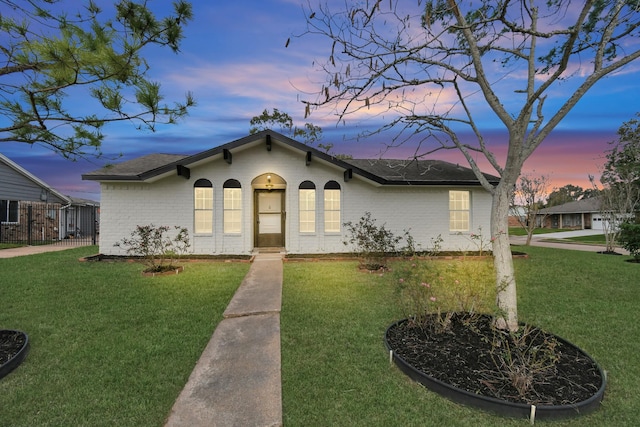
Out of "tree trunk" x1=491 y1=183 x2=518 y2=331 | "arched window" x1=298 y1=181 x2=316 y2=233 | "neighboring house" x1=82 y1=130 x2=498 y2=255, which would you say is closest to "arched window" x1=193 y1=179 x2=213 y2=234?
"neighboring house" x1=82 y1=130 x2=498 y2=255

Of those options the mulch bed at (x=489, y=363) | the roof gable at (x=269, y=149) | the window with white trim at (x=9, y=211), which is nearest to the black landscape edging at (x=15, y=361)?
the mulch bed at (x=489, y=363)

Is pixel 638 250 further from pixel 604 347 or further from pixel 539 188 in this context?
pixel 604 347

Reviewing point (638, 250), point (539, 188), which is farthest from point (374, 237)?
point (539, 188)

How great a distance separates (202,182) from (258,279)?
5.01 metres

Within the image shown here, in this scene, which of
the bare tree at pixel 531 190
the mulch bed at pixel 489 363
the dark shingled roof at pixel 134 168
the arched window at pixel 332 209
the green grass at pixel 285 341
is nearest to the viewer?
the green grass at pixel 285 341

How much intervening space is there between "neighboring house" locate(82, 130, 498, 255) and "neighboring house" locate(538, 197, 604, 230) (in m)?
29.5

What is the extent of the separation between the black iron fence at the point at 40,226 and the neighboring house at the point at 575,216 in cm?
4322

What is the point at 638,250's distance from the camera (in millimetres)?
11414

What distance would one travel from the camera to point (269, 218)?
12.0 metres

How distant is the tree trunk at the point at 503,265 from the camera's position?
388cm

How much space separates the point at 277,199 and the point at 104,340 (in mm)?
Result: 8385

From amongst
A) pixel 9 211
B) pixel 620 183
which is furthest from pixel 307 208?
pixel 620 183

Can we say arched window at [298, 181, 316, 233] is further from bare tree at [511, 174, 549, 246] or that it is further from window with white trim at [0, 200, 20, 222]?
window with white trim at [0, 200, 20, 222]

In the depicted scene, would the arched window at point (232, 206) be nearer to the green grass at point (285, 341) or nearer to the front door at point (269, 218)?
the front door at point (269, 218)
